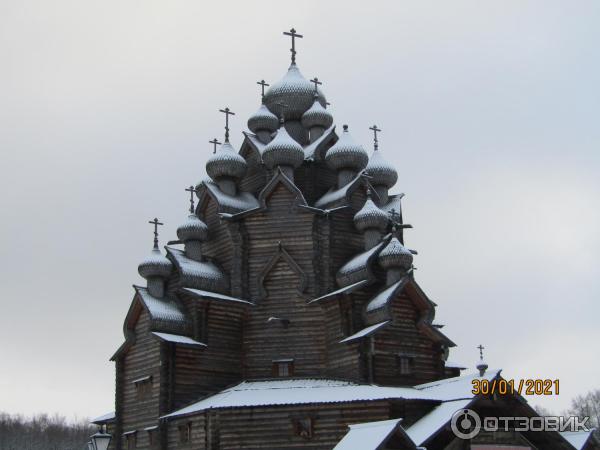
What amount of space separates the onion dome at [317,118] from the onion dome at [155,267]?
8441mm

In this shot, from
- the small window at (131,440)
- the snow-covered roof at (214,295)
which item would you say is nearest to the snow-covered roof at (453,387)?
the snow-covered roof at (214,295)

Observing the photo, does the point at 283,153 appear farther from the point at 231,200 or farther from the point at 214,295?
the point at 214,295

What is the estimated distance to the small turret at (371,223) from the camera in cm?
2969

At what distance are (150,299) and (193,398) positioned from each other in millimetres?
3834

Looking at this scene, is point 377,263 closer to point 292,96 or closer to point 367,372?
point 367,372

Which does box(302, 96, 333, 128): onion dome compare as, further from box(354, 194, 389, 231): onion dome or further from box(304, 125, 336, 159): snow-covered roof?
box(354, 194, 389, 231): onion dome

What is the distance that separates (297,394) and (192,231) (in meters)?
7.99

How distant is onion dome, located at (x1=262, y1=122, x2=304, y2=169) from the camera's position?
104 feet

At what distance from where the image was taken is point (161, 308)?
96.1 feet

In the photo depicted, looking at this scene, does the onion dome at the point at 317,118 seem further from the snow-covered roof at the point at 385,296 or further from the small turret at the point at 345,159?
the snow-covered roof at the point at 385,296

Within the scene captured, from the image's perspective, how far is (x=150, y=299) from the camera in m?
29.6

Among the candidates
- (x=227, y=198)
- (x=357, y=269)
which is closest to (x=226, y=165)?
(x=227, y=198)

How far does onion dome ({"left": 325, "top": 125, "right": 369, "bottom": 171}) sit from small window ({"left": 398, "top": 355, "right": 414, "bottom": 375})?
8094 millimetres

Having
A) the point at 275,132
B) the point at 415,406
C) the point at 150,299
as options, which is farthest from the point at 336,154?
the point at 415,406
